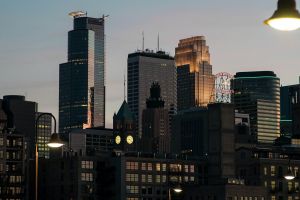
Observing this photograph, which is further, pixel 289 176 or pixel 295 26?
pixel 289 176

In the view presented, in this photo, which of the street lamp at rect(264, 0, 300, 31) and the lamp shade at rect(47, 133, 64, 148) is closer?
the street lamp at rect(264, 0, 300, 31)

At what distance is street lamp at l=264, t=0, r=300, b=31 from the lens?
41.3 ft

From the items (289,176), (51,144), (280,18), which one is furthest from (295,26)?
(289,176)

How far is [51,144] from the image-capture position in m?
35.9

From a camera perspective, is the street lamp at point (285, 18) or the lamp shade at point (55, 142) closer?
the street lamp at point (285, 18)

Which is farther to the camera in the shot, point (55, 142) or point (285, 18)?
point (55, 142)

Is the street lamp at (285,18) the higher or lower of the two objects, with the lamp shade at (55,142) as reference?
higher

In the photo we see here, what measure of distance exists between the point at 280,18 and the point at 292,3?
1.09ft

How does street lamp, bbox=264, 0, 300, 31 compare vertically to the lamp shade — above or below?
above

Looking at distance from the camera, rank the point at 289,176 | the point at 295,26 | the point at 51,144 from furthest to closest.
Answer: the point at 289,176
the point at 51,144
the point at 295,26

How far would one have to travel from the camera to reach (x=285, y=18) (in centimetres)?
1266

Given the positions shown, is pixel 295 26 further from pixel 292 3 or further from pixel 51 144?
pixel 51 144

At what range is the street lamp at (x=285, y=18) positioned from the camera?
41.3 feet

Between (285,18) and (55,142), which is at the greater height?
(285,18)
